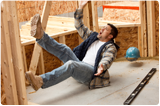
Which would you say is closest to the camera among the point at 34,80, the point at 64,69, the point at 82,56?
the point at 34,80

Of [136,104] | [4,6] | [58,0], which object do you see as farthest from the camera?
[58,0]

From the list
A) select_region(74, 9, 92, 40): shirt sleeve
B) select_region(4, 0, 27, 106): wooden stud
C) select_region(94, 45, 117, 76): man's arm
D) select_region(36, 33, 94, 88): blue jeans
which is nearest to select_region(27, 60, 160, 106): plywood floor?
select_region(36, 33, 94, 88): blue jeans

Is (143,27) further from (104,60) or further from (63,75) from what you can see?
(63,75)

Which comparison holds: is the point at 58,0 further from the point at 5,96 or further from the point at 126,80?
the point at 5,96

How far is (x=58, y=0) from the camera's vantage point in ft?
18.2

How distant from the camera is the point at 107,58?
2.88m

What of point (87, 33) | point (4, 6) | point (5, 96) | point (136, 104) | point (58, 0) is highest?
point (58, 0)

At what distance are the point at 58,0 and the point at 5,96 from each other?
3.84 metres

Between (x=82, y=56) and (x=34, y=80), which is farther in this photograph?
(x=82, y=56)

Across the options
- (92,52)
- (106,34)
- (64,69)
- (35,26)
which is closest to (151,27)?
(106,34)

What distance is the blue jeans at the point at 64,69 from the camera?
2.63 metres

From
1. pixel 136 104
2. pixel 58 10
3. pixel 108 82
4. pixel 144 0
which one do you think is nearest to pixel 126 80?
pixel 108 82

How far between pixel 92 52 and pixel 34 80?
105 cm

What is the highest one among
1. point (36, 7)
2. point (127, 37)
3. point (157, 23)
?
point (36, 7)
